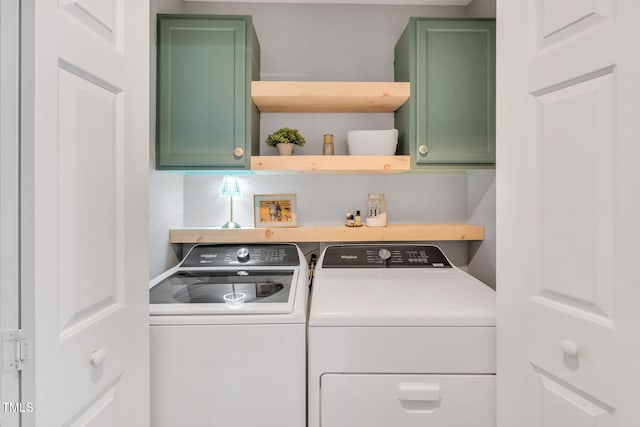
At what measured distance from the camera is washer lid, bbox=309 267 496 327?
4.50ft

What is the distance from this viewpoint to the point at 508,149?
1.18m

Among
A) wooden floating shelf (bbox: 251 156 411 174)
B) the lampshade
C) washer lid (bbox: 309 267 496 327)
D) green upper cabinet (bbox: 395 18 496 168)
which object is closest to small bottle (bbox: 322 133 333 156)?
wooden floating shelf (bbox: 251 156 411 174)

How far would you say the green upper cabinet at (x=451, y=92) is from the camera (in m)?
1.93

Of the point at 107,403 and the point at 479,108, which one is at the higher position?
the point at 479,108

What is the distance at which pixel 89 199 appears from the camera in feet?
2.91

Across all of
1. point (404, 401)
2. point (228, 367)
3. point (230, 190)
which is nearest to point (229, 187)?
point (230, 190)

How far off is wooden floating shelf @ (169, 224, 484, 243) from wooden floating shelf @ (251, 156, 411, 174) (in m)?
0.37

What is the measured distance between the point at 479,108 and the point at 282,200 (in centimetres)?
117

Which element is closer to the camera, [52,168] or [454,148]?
[52,168]

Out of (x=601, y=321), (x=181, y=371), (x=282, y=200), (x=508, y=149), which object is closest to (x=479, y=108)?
(x=508, y=149)

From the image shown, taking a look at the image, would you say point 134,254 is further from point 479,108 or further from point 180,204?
point 479,108
